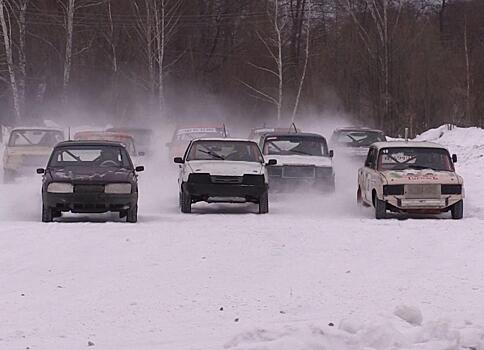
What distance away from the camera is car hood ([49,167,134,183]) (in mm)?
14711

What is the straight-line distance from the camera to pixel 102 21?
55344mm

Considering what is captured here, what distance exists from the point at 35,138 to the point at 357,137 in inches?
376

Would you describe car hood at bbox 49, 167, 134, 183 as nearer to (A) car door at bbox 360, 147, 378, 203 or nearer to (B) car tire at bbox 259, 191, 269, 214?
(B) car tire at bbox 259, 191, 269, 214

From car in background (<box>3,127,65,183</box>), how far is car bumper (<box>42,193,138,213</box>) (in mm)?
7795

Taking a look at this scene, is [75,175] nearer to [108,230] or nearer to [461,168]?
[108,230]

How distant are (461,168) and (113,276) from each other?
60.7ft

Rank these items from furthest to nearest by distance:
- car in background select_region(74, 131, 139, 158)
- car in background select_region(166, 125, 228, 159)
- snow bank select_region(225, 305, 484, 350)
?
car in background select_region(166, 125, 228, 159), car in background select_region(74, 131, 139, 158), snow bank select_region(225, 305, 484, 350)

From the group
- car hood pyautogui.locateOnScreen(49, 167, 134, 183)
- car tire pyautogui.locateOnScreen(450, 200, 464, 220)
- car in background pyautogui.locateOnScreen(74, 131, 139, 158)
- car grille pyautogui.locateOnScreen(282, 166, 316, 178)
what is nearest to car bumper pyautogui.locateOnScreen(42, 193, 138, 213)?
car hood pyautogui.locateOnScreen(49, 167, 134, 183)

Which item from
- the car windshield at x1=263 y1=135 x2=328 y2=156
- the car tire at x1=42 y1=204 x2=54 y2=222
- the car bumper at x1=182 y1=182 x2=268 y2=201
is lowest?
the car tire at x1=42 y1=204 x2=54 y2=222

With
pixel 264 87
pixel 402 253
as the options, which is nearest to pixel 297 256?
pixel 402 253

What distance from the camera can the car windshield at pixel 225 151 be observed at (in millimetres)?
17688

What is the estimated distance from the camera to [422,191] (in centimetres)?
1563

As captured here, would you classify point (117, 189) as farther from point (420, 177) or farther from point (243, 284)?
point (243, 284)

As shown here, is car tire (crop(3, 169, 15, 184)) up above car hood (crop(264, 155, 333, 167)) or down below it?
below
